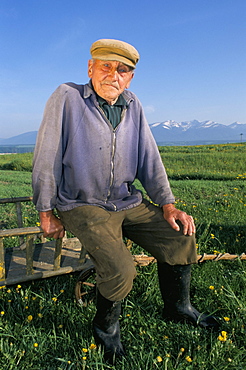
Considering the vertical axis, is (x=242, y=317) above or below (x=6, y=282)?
below

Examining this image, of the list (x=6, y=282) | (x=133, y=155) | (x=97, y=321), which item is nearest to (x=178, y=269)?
(x=97, y=321)

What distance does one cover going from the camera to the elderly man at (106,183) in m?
2.47

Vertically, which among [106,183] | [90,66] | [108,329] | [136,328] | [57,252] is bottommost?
[136,328]

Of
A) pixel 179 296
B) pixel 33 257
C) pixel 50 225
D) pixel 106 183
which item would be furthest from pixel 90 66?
pixel 33 257

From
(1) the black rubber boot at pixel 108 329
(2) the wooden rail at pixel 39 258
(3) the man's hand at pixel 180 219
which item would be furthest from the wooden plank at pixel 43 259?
(3) the man's hand at pixel 180 219

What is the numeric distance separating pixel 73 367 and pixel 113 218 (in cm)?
113

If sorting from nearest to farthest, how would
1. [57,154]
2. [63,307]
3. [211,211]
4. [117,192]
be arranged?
1. [57,154]
2. [117,192]
3. [63,307]
4. [211,211]

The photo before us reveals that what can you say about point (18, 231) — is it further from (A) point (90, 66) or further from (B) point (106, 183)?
(A) point (90, 66)

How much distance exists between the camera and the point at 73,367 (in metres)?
2.38

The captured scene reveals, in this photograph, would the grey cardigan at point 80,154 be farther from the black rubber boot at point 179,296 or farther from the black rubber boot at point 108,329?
the black rubber boot at point 108,329

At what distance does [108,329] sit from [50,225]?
0.94m

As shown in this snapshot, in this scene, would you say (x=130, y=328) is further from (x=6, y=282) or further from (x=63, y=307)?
(x=6, y=282)

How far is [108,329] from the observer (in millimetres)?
2443

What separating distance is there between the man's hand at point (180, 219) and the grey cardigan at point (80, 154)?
308 mm
